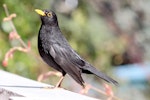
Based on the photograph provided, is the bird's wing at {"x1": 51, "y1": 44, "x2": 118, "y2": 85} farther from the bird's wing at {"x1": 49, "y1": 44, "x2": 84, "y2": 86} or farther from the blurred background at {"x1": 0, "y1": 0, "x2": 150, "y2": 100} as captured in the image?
the blurred background at {"x1": 0, "y1": 0, "x2": 150, "y2": 100}

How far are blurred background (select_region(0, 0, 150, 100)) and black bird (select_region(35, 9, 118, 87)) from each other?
1.74 meters

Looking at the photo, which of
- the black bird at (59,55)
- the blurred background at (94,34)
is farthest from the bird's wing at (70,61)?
the blurred background at (94,34)

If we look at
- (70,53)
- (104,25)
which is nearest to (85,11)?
(104,25)

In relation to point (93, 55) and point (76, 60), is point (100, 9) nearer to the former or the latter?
point (93, 55)

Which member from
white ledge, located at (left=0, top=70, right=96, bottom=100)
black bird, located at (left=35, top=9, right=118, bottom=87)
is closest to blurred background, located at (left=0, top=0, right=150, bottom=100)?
black bird, located at (left=35, top=9, right=118, bottom=87)

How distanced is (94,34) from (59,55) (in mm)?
3023

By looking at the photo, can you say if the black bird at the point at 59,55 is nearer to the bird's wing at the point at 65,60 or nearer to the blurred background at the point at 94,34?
the bird's wing at the point at 65,60

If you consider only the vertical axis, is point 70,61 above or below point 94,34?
below

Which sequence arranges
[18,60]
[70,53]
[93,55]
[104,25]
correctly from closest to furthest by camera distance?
[70,53], [18,60], [93,55], [104,25]

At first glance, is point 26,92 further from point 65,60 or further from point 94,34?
point 94,34

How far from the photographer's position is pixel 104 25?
279 inches

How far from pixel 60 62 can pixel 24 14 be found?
2.19 metres

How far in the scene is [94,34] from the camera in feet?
22.2

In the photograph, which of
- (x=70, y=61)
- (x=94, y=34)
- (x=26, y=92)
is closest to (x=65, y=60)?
(x=70, y=61)
